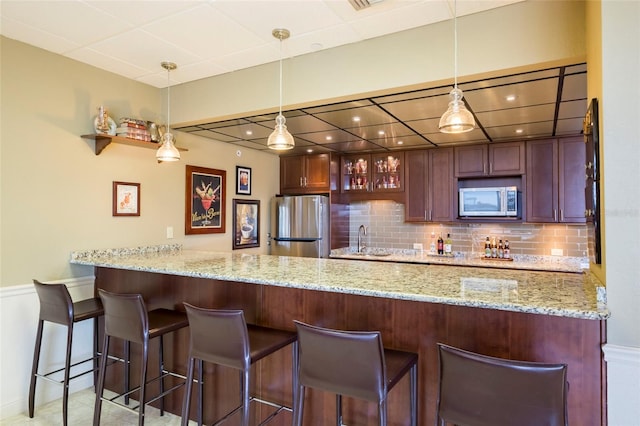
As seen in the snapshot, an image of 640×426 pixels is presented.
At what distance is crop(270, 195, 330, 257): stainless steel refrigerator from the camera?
4.92 metres

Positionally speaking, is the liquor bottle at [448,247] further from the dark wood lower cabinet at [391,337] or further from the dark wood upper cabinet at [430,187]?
the dark wood lower cabinet at [391,337]

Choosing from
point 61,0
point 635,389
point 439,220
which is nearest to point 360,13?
point 61,0

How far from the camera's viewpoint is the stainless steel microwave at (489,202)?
431 cm

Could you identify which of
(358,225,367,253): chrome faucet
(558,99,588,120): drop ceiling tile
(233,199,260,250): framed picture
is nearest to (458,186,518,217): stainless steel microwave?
(558,99,588,120): drop ceiling tile

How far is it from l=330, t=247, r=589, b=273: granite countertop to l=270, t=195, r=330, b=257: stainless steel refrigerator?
10.9 inches

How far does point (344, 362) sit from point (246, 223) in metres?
3.37

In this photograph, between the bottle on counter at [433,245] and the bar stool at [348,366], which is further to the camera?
the bottle on counter at [433,245]

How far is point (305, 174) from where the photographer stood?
5184 millimetres

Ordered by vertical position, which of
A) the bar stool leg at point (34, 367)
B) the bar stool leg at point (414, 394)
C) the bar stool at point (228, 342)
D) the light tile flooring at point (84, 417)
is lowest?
the light tile flooring at point (84, 417)

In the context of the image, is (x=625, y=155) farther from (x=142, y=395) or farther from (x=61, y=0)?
(x=61, y=0)

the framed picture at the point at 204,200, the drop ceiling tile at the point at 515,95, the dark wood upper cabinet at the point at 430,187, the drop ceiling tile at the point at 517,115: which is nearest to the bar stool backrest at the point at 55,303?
the framed picture at the point at 204,200

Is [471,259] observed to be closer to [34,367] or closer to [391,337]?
[391,337]

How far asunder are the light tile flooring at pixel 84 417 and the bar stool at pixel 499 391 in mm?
1930

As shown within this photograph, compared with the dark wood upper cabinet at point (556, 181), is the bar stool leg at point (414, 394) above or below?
below
